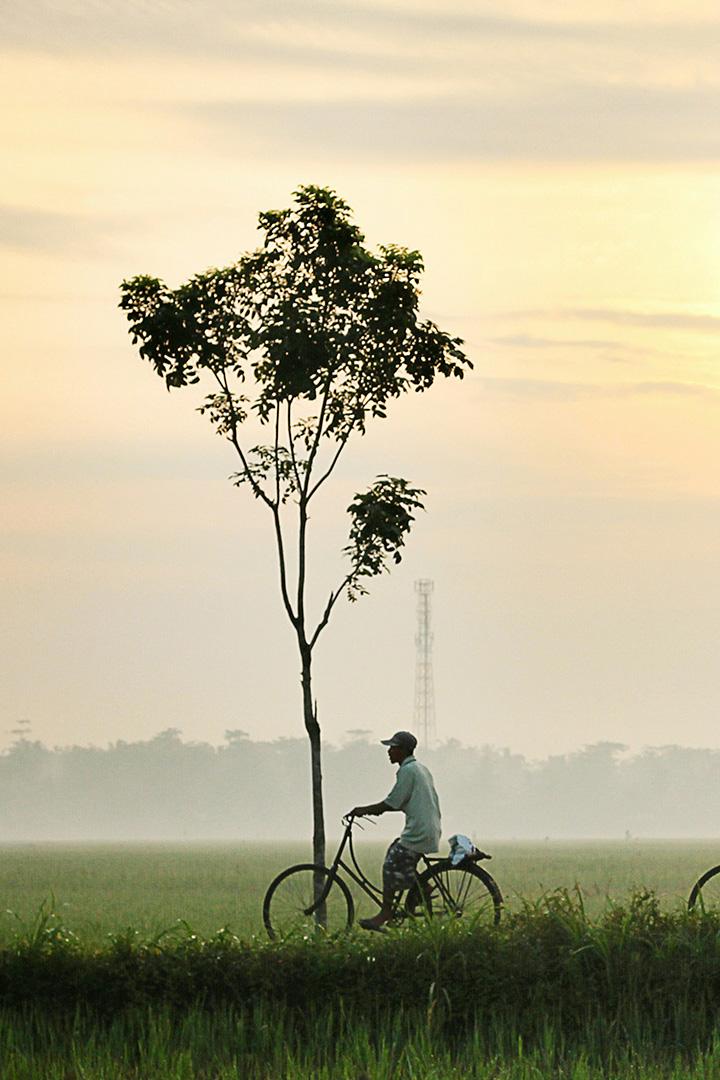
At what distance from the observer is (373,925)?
17.4 m

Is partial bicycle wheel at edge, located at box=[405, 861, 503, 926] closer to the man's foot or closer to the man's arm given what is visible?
the man's foot

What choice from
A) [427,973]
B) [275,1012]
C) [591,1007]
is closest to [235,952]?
[275,1012]

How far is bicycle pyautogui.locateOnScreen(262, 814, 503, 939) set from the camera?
57.3ft

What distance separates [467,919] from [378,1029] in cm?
176

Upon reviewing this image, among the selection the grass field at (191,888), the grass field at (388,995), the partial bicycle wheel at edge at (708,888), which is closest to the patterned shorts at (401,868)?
the grass field at (191,888)

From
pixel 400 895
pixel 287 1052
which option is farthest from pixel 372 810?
pixel 287 1052

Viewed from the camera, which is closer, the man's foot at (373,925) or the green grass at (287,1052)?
the green grass at (287,1052)

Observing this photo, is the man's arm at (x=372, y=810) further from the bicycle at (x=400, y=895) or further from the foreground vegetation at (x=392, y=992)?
the foreground vegetation at (x=392, y=992)

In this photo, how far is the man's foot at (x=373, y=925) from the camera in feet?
54.8

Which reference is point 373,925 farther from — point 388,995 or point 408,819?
point 388,995

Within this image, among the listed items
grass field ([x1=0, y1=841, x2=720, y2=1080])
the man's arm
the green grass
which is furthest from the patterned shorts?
the green grass

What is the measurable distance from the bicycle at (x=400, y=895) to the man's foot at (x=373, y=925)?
0.18 meters

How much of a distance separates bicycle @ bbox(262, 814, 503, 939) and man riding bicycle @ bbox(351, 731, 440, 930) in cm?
13

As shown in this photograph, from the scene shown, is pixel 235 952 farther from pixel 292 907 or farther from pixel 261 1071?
pixel 292 907
